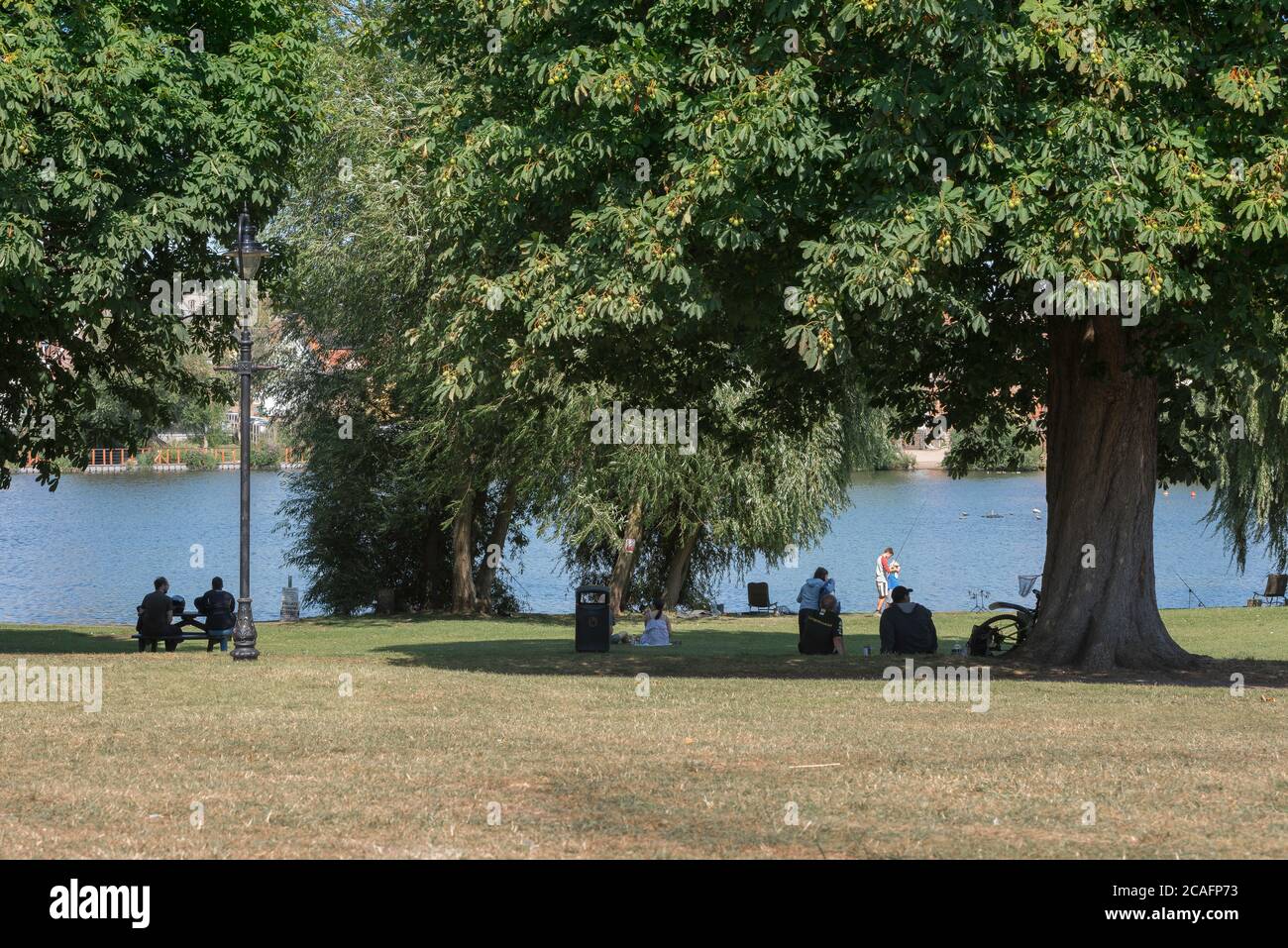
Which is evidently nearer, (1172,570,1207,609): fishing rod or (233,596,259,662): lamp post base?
(233,596,259,662): lamp post base

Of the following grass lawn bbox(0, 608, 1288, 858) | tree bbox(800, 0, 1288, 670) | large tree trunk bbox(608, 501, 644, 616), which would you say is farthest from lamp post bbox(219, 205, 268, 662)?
large tree trunk bbox(608, 501, 644, 616)

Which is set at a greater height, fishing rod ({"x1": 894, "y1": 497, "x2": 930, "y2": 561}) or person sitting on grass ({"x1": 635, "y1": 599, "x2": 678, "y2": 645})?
fishing rod ({"x1": 894, "y1": 497, "x2": 930, "y2": 561})

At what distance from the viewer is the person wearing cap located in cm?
1922

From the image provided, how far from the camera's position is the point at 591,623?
21406 millimetres

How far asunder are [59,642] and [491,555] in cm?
1668

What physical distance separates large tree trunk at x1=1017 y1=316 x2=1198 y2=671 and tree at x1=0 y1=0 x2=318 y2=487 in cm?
1106

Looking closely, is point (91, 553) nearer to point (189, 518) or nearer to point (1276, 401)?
point (189, 518)

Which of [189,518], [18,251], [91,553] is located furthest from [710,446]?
[189,518]

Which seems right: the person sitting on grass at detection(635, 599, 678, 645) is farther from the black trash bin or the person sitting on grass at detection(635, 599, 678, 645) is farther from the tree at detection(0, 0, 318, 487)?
the tree at detection(0, 0, 318, 487)

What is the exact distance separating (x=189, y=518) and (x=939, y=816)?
78.0 m

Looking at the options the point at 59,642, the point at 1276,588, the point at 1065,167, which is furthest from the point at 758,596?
the point at 1065,167

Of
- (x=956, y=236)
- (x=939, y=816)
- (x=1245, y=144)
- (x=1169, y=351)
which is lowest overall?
(x=939, y=816)

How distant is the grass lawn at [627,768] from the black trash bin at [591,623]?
217 inches

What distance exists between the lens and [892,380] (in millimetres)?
21188
